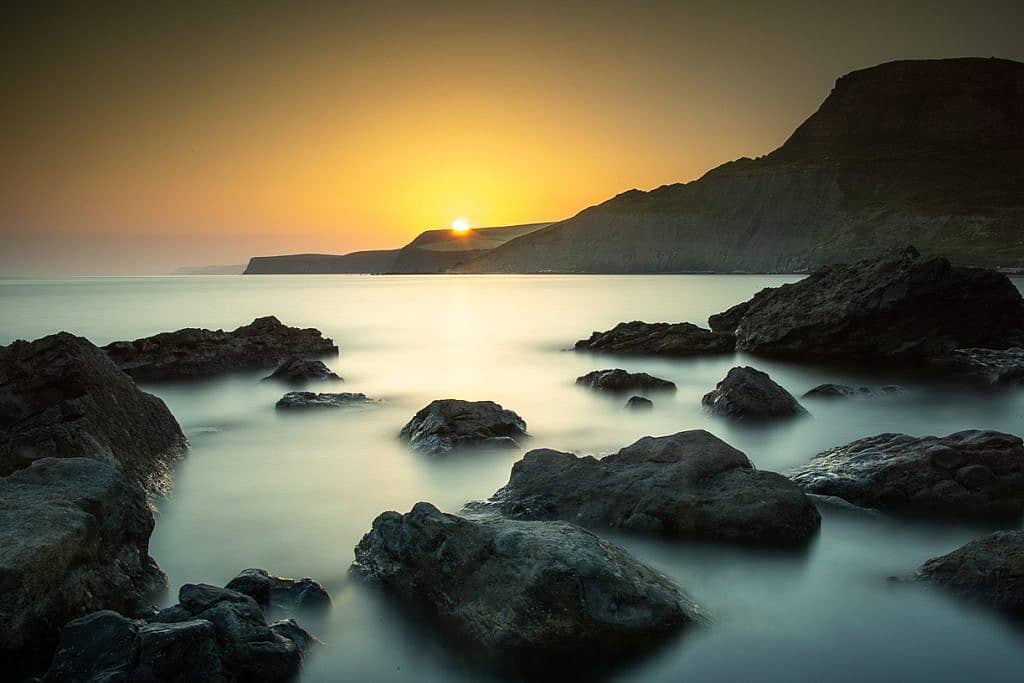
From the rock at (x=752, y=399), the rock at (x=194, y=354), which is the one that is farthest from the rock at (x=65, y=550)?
the rock at (x=194, y=354)

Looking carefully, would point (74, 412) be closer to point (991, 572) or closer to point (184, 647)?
point (184, 647)

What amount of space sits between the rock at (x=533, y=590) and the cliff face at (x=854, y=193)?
374 feet

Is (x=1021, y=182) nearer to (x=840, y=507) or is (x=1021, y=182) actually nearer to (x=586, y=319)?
(x=586, y=319)

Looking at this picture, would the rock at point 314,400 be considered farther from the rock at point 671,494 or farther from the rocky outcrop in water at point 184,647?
the rocky outcrop in water at point 184,647

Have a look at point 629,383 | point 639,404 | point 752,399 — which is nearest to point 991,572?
point 752,399

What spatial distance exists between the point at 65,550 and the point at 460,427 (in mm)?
6312

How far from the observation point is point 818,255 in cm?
12988

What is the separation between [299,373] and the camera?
1831 cm

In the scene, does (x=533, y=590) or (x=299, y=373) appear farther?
(x=299, y=373)

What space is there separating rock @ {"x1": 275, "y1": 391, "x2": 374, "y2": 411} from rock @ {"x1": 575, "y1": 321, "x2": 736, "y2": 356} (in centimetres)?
1096

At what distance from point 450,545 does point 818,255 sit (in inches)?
5373

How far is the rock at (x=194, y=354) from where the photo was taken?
18359mm

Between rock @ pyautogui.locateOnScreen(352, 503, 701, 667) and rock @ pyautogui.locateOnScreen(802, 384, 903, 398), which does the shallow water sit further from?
rock @ pyautogui.locateOnScreen(802, 384, 903, 398)

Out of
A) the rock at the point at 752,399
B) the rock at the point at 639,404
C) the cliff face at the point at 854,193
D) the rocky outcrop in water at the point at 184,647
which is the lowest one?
the rock at the point at 639,404
